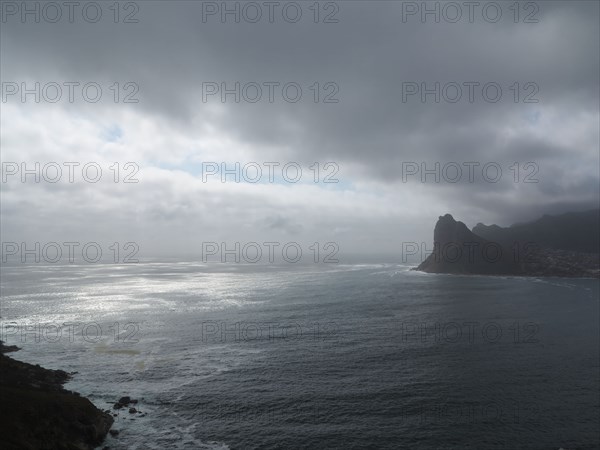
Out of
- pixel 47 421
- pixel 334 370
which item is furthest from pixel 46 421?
pixel 334 370

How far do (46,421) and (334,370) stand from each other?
146ft

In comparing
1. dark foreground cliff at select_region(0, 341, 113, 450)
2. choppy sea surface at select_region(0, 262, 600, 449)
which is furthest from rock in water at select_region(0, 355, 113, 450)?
choppy sea surface at select_region(0, 262, 600, 449)

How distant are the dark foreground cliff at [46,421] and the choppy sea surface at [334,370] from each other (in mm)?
3866

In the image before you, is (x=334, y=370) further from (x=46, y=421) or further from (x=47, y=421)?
(x=46, y=421)

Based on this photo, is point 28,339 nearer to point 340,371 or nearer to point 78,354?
point 78,354

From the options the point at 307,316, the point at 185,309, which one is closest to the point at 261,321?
the point at 307,316

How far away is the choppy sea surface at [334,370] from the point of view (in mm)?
48281

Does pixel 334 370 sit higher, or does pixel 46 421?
pixel 46 421

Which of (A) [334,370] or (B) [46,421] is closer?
(B) [46,421]

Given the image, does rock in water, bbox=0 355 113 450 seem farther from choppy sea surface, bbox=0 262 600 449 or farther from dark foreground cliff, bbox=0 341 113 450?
choppy sea surface, bbox=0 262 600 449

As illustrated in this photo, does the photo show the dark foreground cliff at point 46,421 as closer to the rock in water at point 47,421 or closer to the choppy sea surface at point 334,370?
the rock in water at point 47,421

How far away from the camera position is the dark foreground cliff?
41.9m

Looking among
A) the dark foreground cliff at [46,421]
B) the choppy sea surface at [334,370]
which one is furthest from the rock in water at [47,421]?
the choppy sea surface at [334,370]

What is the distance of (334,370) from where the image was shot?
227ft
